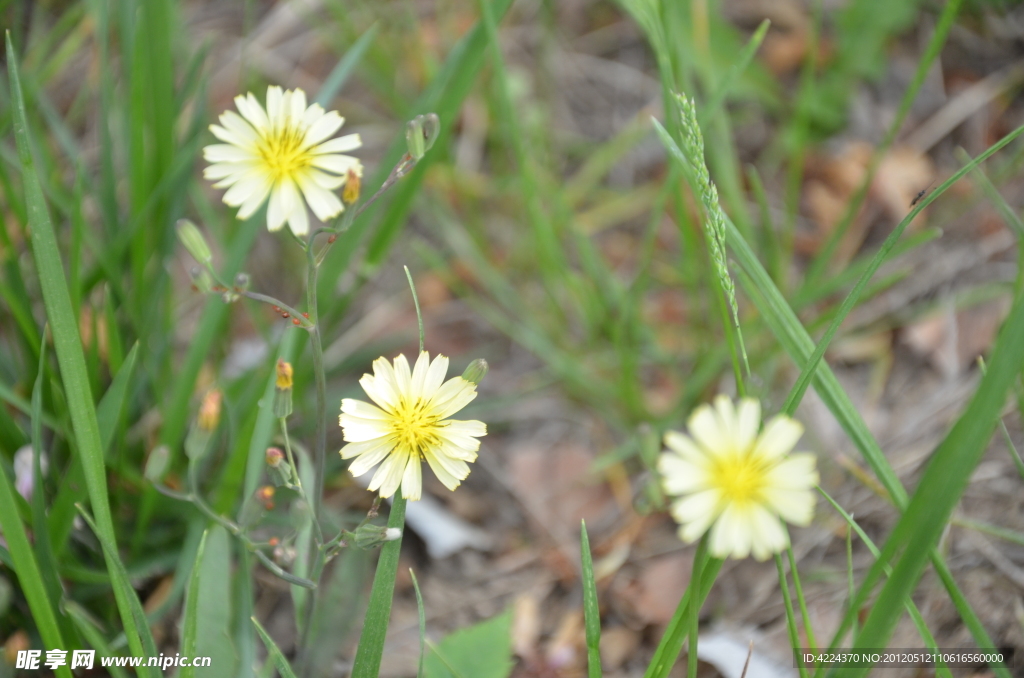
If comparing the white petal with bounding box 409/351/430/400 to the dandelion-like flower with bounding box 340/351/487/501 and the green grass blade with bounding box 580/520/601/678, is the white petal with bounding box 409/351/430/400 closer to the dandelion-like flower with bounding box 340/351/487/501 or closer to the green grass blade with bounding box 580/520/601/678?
the dandelion-like flower with bounding box 340/351/487/501

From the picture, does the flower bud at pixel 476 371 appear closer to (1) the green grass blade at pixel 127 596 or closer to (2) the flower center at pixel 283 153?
(2) the flower center at pixel 283 153

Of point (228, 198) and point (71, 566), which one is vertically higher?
point (228, 198)

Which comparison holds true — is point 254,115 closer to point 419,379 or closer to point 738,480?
point 419,379

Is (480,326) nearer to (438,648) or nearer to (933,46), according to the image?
(438,648)

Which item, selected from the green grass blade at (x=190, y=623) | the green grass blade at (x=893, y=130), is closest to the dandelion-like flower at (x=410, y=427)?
the green grass blade at (x=190, y=623)

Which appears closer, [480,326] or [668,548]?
[668,548]

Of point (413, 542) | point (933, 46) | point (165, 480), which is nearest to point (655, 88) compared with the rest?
point (933, 46)

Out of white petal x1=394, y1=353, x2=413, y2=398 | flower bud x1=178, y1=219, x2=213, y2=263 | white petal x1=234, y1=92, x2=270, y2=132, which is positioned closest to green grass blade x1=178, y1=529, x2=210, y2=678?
white petal x1=394, y1=353, x2=413, y2=398
